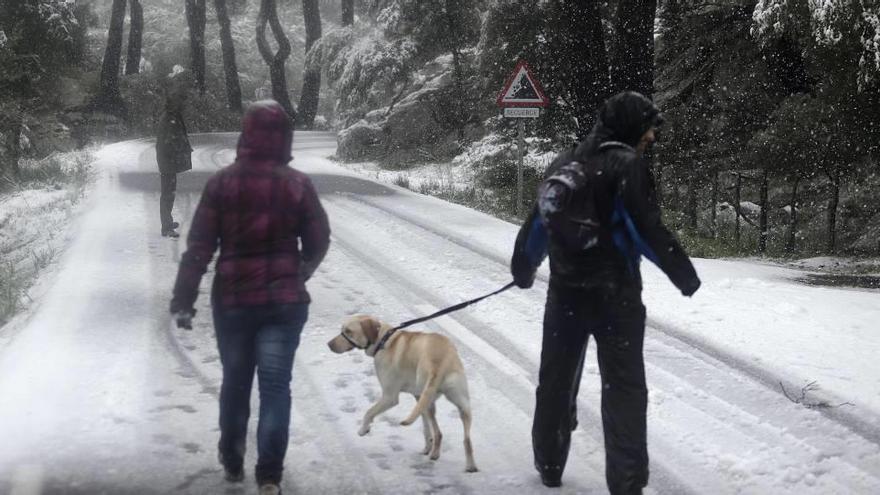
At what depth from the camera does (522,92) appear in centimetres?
1323

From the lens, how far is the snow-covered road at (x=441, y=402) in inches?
169

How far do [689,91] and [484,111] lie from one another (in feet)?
21.6

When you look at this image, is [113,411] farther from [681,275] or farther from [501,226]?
[501,226]

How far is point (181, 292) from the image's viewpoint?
12.4 feet

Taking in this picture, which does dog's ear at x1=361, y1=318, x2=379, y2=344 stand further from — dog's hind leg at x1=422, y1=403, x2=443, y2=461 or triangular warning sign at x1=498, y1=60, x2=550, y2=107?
triangular warning sign at x1=498, y1=60, x2=550, y2=107

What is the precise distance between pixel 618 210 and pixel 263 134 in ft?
5.30

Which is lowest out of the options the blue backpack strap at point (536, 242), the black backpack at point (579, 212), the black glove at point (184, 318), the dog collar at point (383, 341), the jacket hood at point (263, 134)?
the dog collar at point (383, 341)

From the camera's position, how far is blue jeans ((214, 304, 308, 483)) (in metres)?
3.72

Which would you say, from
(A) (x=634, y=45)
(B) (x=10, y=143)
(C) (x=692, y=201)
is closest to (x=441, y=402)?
(A) (x=634, y=45)

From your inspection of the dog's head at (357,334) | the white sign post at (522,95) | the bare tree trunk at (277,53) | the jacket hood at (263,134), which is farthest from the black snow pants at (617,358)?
the bare tree trunk at (277,53)

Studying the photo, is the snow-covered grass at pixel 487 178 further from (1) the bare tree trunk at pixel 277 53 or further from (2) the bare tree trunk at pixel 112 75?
(1) the bare tree trunk at pixel 277 53

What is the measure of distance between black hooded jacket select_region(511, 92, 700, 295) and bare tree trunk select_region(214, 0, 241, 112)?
40845 millimetres

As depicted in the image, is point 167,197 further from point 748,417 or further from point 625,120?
point 625,120

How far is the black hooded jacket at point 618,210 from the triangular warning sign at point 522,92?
379 inches
